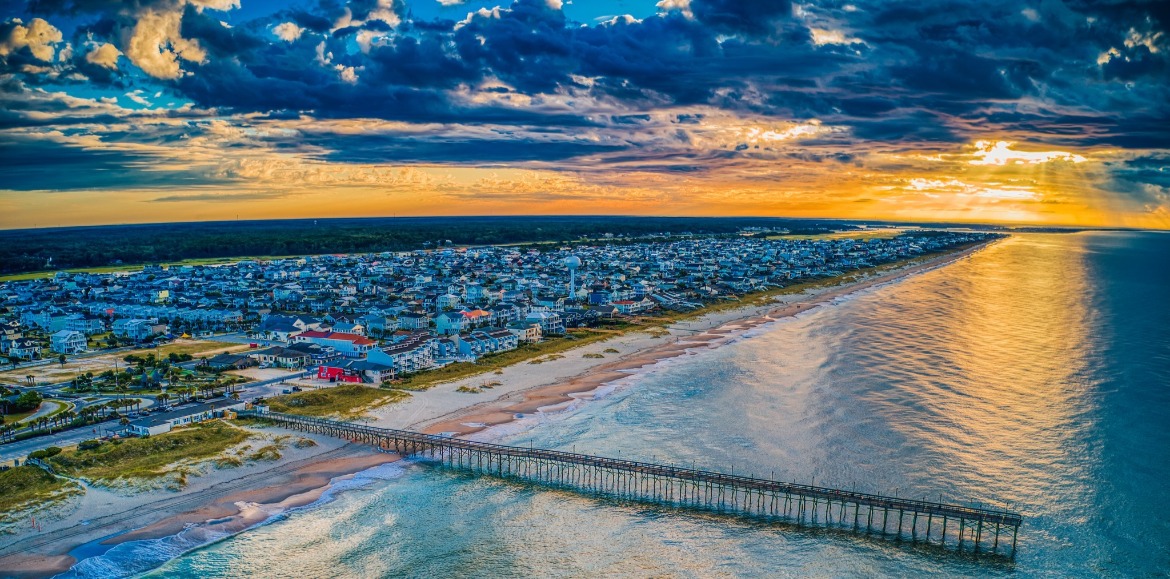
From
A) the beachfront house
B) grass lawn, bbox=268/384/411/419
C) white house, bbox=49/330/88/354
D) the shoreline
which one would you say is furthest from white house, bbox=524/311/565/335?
white house, bbox=49/330/88/354

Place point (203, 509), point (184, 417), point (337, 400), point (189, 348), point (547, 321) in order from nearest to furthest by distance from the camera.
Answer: point (203, 509) → point (184, 417) → point (337, 400) → point (189, 348) → point (547, 321)

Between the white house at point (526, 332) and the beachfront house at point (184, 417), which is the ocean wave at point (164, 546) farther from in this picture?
the white house at point (526, 332)

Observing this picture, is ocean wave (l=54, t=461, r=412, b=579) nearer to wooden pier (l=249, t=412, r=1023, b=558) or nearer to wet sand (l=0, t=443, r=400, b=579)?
wet sand (l=0, t=443, r=400, b=579)

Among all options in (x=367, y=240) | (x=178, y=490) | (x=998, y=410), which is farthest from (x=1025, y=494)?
(x=367, y=240)

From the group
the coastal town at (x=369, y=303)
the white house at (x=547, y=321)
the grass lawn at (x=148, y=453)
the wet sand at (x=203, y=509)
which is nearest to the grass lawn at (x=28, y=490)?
the grass lawn at (x=148, y=453)

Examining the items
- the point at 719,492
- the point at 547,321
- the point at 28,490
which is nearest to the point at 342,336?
the point at 547,321

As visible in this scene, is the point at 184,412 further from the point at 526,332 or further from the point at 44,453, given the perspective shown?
the point at 526,332
